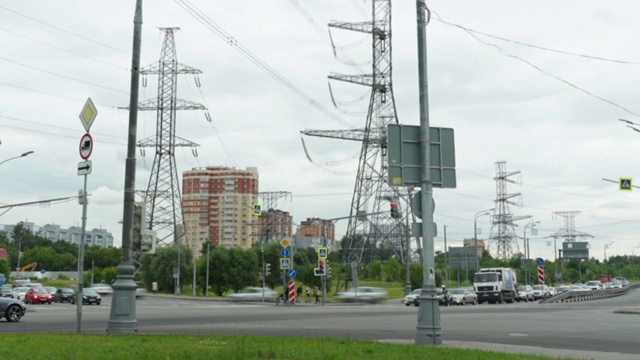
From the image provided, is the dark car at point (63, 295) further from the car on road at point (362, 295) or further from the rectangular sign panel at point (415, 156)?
the rectangular sign panel at point (415, 156)

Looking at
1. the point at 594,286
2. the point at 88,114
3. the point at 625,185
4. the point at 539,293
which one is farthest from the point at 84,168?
the point at 594,286

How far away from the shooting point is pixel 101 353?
1134 cm

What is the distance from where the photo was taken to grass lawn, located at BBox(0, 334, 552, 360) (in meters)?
11.0

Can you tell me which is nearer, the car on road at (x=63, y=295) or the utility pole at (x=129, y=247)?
the utility pole at (x=129, y=247)

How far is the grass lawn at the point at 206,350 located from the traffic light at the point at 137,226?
2.82 m

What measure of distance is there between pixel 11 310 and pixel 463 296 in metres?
43.4

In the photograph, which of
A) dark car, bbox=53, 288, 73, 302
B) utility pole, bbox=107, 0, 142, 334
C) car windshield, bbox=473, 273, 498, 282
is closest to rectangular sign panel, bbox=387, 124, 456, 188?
utility pole, bbox=107, 0, 142, 334

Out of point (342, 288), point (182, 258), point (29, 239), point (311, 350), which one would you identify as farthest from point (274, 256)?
point (29, 239)

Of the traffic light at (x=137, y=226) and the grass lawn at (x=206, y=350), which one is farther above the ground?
the traffic light at (x=137, y=226)

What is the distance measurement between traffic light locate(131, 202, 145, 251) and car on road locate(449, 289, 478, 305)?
1894 inches

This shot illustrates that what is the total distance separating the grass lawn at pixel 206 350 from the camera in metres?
11.0

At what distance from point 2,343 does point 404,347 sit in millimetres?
7962

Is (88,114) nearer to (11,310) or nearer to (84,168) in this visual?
(84,168)

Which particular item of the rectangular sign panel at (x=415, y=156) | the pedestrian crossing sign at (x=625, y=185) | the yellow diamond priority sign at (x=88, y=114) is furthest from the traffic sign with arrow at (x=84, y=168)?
the pedestrian crossing sign at (x=625, y=185)
